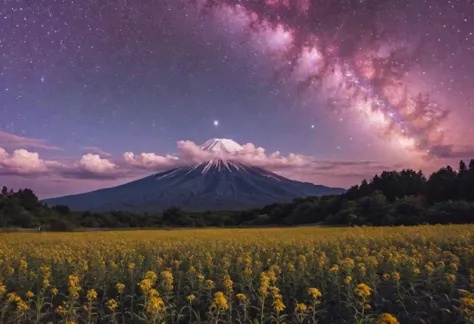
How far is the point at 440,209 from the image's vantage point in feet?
173

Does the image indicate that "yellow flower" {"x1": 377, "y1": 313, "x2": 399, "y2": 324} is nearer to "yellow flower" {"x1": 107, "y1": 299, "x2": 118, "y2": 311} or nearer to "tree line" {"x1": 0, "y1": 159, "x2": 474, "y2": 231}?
"yellow flower" {"x1": 107, "y1": 299, "x2": 118, "y2": 311}

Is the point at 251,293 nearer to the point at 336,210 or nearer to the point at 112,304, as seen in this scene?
the point at 112,304

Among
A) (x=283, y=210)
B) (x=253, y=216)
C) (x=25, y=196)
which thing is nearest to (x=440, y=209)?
(x=283, y=210)

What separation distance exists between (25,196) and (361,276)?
81.8m

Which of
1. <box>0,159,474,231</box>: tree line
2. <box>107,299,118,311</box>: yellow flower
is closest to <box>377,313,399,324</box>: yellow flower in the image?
<box>107,299,118,311</box>: yellow flower

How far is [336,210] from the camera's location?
242 feet

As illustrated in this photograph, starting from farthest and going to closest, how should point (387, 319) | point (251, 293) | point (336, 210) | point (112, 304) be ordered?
1. point (336, 210)
2. point (251, 293)
3. point (112, 304)
4. point (387, 319)

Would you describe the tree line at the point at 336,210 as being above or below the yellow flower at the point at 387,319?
above

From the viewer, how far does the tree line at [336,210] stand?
5512 cm

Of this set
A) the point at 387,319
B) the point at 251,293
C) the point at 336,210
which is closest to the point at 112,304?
the point at 251,293

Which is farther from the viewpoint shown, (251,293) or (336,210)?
(336,210)

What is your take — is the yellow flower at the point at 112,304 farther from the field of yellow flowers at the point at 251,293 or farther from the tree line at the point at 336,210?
the tree line at the point at 336,210

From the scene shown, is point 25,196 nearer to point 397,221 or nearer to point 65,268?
point 397,221

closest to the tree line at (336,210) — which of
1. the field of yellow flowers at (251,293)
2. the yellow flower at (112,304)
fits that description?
the field of yellow flowers at (251,293)
